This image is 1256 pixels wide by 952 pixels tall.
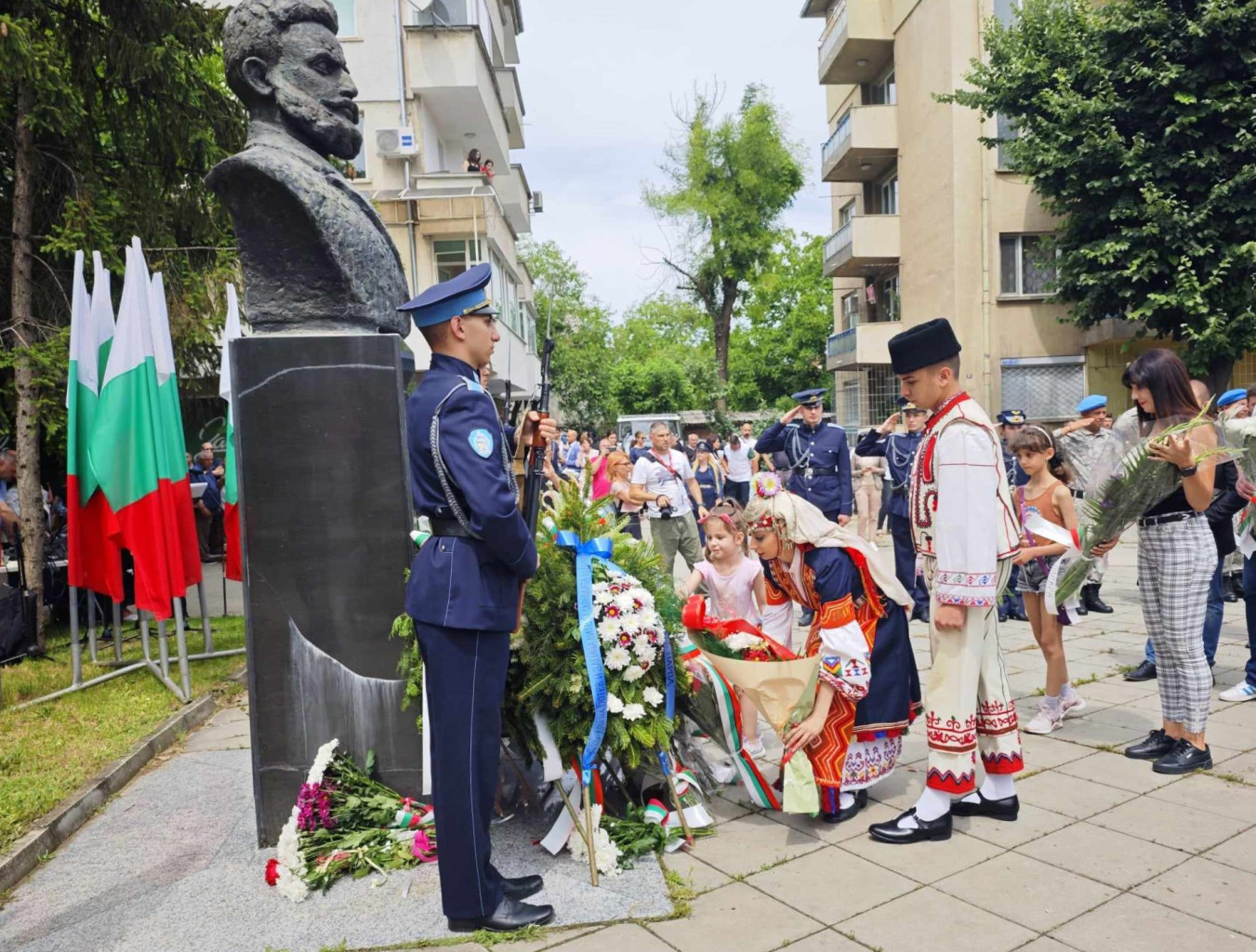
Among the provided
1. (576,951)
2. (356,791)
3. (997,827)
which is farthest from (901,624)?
(356,791)

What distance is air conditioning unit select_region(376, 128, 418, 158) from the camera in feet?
65.9

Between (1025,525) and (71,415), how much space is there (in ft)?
20.8

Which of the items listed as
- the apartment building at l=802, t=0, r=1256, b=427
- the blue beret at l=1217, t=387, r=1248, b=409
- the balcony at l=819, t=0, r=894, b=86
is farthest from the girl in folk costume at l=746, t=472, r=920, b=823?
the balcony at l=819, t=0, r=894, b=86

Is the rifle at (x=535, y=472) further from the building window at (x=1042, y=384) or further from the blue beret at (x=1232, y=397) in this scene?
the building window at (x=1042, y=384)

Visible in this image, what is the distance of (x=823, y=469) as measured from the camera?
30.4ft

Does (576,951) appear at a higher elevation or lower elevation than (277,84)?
lower

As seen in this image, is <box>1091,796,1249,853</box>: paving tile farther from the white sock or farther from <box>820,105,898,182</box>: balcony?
<box>820,105,898,182</box>: balcony

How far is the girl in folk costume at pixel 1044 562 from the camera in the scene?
5379 millimetres

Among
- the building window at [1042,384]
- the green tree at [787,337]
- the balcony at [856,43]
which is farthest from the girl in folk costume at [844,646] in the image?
the green tree at [787,337]

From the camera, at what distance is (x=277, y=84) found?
175 inches

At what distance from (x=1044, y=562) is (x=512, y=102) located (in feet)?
90.5

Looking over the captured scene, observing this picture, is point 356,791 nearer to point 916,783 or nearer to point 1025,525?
point 916,783

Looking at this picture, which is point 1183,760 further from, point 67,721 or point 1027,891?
point 67,721

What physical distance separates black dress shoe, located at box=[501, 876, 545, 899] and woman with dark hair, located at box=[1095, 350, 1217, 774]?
3.08 m
